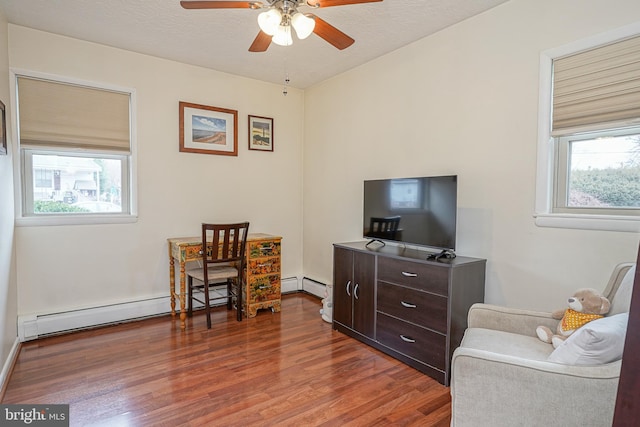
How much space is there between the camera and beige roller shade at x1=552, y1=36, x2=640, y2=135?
6.15 ft

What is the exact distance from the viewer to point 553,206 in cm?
224

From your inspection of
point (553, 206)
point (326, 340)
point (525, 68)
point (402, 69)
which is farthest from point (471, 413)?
point (402, 69)

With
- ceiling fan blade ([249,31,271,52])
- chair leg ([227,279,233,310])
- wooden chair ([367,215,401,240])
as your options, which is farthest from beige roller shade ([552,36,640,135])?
chair leg ([227,279,233,310])

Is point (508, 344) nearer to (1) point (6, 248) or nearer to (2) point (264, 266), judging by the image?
(2) point (264, 266)

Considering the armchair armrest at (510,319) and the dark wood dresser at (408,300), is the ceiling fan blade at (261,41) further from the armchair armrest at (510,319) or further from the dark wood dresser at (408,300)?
the armchair armrest at (510,319)

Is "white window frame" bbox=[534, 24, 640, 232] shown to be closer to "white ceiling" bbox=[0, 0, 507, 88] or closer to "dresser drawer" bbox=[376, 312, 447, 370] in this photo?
"white ceiling" bbox=[0, 0, 507, 88]

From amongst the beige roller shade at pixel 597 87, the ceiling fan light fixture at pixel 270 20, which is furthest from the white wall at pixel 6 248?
the beige roller shade at pixel 597 87

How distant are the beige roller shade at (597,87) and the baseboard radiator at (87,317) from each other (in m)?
3.77

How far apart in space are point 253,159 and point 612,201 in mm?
3390

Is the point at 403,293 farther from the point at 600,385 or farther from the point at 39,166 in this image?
the point at 39,166

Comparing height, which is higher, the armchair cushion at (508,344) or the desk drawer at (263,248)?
the desk drawer at (263,248)

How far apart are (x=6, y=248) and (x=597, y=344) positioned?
354cm

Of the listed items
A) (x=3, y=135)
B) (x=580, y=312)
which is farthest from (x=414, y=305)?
(x=3, y=135)

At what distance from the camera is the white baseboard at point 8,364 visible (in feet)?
7.10
